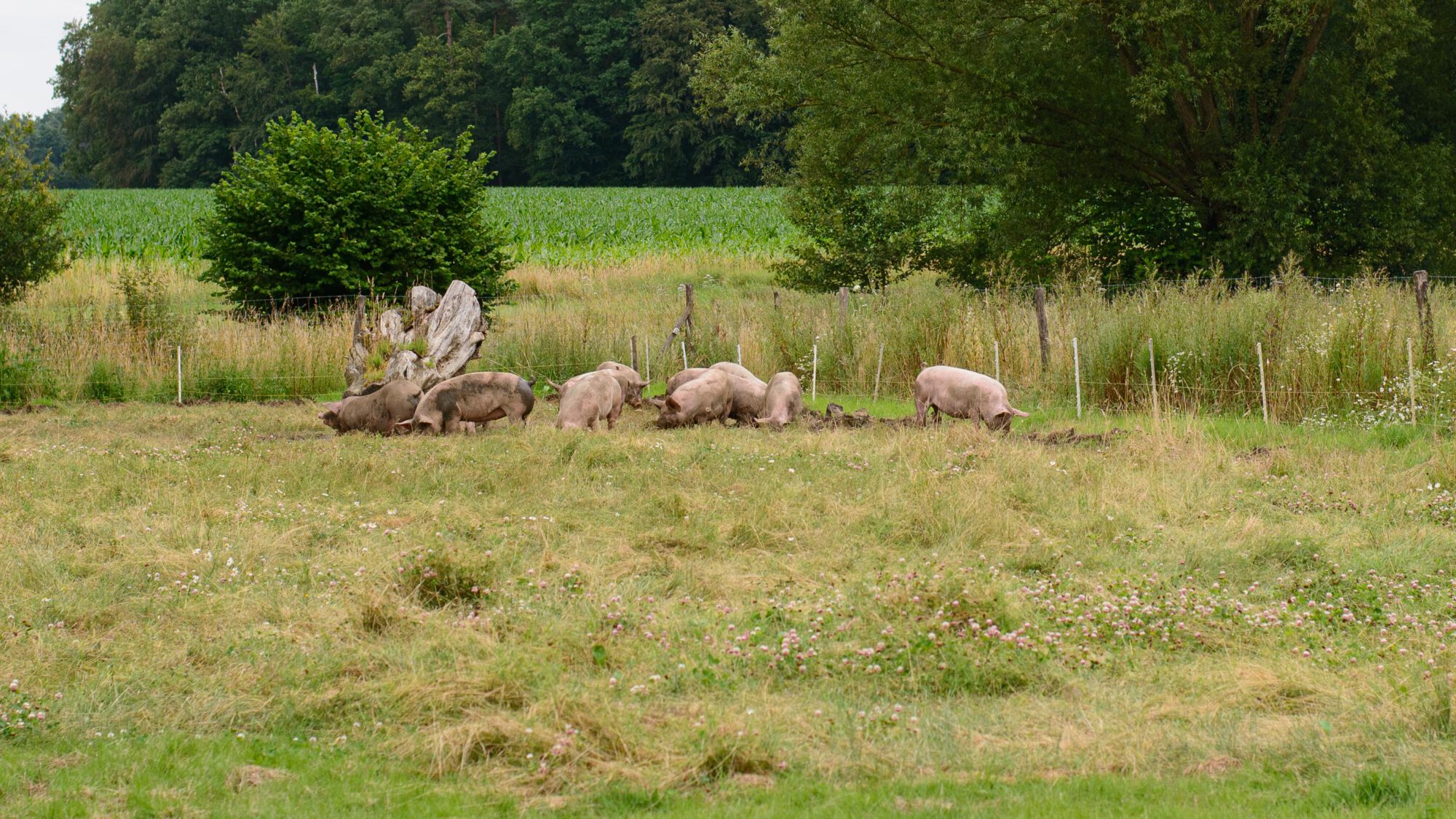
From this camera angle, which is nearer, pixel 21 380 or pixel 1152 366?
pixel 1152 366

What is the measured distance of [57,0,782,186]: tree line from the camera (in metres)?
74.1

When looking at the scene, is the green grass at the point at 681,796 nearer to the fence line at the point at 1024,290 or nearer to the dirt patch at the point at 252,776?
the dirt patch at the point at 252,776

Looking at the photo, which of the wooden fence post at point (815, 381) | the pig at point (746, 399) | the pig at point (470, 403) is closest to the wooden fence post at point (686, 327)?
the wooden fence post at point (815, 381)

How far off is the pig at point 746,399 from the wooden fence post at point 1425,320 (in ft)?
24.3

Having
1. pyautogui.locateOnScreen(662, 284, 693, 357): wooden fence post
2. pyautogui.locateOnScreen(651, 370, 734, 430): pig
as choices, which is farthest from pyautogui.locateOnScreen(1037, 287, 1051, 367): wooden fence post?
pyautogui.locateOnScreen(662, 284, 693, 357): wooden fence post

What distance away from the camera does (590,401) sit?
50.9 ft

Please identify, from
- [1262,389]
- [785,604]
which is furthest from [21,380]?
[1262,389]

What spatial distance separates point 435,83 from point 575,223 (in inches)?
1269

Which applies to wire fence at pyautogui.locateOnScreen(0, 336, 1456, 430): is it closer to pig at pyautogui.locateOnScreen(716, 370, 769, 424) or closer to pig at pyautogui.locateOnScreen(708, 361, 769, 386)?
pig at pyautogui.locateOnScreen(708, 361, 769, 386)

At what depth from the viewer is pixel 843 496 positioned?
35.5 feet

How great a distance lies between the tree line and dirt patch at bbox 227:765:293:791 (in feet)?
220

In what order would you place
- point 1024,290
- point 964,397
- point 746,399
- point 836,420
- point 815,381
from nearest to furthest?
point 964,397 < point 836,420 < point 746,399 < point 815,381 < point 1024,290

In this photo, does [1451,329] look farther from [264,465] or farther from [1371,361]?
[264,465]

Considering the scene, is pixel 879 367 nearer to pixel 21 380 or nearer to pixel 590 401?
pixel 590 401
